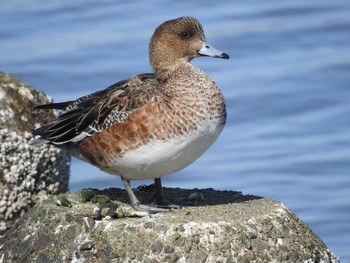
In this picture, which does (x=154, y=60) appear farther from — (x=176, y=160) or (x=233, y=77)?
(x=233, y=77)

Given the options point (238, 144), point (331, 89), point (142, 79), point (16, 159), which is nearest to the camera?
point (142, 79)

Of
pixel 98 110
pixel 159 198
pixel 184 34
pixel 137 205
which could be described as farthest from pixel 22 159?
pixel 184 34

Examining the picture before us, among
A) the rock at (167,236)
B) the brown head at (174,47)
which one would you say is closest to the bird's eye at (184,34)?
the brown head at (174,47)

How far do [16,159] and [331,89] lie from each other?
5.25m

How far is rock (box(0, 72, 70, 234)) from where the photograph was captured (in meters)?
8.92

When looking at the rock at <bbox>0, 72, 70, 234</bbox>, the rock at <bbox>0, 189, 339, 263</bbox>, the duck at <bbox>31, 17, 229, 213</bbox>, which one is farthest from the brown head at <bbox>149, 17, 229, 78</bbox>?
the rock at <bbox>0, 72, 70, 234</bbox>

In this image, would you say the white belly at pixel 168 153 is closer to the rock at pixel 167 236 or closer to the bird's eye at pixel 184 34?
the rock at pixel 167 236

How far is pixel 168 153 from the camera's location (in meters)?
7.11

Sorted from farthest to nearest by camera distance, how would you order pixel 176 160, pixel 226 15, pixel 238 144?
pixel 226 15, pixel 238 144, pixel 176 160

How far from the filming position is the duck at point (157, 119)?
712 centimetres

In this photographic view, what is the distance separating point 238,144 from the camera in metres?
12.1

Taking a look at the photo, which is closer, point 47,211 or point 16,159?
point 47,211

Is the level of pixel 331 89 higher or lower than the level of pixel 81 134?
higher

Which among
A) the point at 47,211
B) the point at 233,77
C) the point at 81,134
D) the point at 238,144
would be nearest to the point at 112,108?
the point at 81,134
